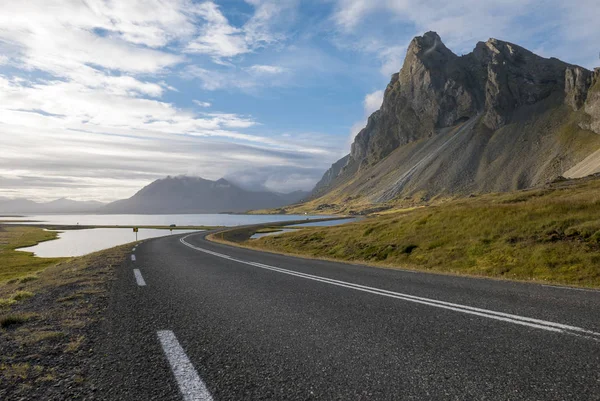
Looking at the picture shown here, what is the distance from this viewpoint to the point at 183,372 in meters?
4.30

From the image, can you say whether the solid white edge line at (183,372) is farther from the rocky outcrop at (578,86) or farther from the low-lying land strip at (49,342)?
the rocky outcrop at (578,86)

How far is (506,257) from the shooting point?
57.5ft

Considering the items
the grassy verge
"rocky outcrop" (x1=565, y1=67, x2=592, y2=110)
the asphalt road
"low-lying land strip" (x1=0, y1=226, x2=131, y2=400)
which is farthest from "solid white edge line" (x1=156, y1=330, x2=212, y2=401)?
"rocky outcrop" (x1=565, y1=67, x2=592, y2=110)

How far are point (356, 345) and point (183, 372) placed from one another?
7.78 ft

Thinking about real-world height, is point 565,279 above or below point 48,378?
below

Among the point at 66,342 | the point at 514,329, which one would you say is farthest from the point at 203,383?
the point at 514,329

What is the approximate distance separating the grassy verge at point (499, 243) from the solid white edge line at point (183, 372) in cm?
1297

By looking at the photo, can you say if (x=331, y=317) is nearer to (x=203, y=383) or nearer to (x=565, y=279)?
(x=203, y=383)

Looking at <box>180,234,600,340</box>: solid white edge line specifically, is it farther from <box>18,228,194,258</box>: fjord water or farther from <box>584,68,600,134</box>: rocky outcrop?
<box>584,68,600,134</box>: rocky outcrop

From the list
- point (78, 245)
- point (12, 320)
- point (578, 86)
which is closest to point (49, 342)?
point (12, 320)

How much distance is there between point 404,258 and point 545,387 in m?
18.6

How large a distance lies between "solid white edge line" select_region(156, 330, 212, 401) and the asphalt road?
0.02 meters

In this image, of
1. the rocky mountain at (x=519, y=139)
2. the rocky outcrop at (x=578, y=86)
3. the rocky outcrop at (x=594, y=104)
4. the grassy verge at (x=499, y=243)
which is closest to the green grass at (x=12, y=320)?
the grassy verge at (x=499, y=243)

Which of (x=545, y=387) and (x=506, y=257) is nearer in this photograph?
(x=545, y=387)
